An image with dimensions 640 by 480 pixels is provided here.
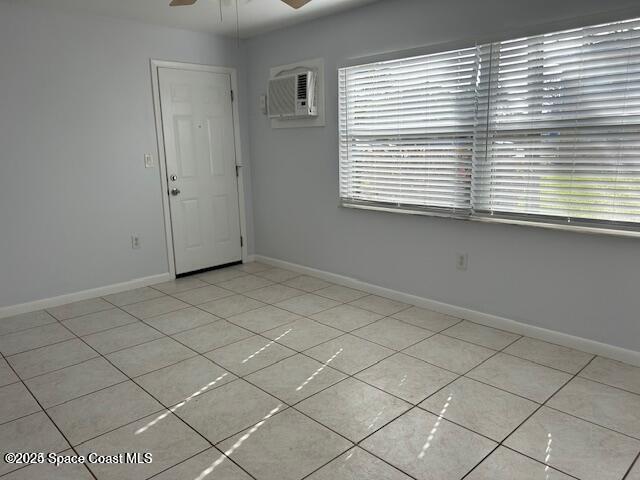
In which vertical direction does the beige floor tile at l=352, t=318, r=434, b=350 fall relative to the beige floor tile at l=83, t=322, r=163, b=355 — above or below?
above

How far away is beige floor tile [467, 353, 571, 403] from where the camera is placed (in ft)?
8.40

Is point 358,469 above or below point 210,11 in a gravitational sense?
below

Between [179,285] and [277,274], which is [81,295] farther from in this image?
[277,274]

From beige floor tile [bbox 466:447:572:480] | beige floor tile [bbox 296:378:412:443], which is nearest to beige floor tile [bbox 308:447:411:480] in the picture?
beige floor tile [bbox 296:378:412:443]

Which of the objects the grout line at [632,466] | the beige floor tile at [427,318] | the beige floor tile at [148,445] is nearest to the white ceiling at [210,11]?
the beige floor tile at [427,318]

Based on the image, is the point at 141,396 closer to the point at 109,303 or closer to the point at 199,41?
the point at 109,303

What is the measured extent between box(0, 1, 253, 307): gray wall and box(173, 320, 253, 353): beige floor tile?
144cm

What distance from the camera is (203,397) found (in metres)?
2.57

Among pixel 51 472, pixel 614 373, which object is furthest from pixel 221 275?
pixel 614 373

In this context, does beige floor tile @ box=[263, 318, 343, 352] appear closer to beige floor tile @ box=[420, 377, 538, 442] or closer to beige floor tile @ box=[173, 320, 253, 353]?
beige floor tile @ box=[173, 320, 253, 353]

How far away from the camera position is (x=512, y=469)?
196 cm

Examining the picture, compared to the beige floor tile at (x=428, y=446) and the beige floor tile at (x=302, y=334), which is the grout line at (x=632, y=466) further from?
the beige floor tile at (x=302, y=334)

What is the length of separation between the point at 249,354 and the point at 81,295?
2070mm

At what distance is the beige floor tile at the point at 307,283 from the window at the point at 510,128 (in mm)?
957
